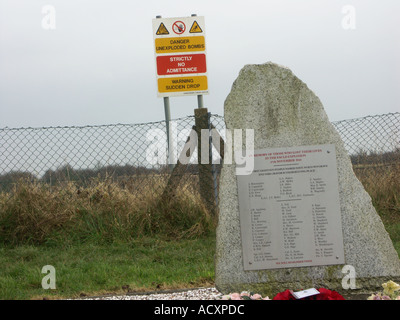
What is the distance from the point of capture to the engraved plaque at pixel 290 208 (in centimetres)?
437

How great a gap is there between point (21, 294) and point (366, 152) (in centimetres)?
556

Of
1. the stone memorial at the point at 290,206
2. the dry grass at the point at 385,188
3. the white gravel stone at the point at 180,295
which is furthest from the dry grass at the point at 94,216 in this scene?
the stone memorial at the point at 290,206

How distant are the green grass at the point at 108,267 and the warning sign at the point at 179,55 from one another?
4.01 meters

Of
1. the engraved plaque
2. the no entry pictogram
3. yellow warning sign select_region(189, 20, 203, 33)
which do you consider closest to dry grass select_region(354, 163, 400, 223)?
the engraved plaque

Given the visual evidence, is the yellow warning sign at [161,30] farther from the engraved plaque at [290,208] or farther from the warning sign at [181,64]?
the engraved plaque at [290,208]

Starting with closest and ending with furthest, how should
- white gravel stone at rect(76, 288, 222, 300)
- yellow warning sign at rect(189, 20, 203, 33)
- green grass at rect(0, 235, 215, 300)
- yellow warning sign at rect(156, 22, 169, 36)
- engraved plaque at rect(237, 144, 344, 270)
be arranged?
engraved plaque at rect(237, 144, 344, 270) → white gravel stone at rect(76, 288, 222, 300) → green grass at rect(0, 235, 215, 300) → yellow warning sign at rect(156, 22, 169, 36) → yellow warning sign at rect(189, 20, 203, 33)

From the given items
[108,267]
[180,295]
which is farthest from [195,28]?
[180,295]

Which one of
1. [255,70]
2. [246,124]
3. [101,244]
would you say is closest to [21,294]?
[101,244]

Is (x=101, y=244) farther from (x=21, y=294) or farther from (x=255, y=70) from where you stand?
(x=255, y=70)

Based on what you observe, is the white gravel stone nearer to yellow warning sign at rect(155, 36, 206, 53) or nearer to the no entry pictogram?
yellow warning sign at rect(155, 36, 206, 53)

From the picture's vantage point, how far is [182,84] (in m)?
10.3

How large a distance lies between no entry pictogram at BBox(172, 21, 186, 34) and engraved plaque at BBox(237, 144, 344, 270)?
6270 mm

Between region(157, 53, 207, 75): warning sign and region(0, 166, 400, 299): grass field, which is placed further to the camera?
region(157, 53, 207, 75): warning sign

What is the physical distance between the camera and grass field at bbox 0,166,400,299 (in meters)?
6.32
